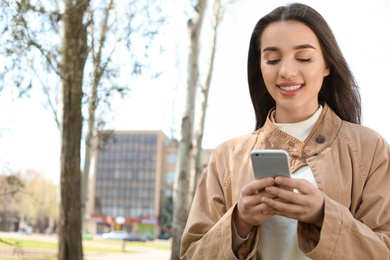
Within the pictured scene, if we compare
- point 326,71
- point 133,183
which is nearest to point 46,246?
point 326,71

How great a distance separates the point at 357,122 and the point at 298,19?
1.26 feet

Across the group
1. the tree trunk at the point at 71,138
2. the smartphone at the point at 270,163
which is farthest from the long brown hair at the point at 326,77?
the tree trunk at the point at 71,138

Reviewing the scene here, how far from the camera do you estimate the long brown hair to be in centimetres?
156

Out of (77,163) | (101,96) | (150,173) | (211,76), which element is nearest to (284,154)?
(101,96)

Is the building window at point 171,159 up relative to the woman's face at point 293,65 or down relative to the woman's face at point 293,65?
down

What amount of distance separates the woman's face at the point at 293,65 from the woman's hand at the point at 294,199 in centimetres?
36

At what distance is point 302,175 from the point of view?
150 centimetres

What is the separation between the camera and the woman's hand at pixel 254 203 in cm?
128

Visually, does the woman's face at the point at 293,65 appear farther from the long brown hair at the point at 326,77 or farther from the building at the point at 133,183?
the building at the point at 133,183

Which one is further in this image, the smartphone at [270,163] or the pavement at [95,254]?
the pavement at [95,254]

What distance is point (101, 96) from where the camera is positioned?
584 centimetres

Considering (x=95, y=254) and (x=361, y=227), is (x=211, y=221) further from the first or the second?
(x=95, y=254)

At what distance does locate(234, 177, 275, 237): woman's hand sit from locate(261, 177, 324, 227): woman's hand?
12 mm

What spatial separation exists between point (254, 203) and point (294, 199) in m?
0.10
